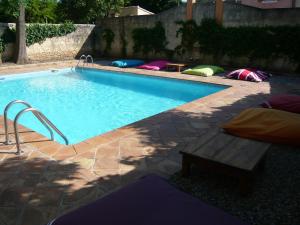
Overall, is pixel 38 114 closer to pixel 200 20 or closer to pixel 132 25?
pixel 200 20

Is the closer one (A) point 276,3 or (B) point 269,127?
(B) point 269,127

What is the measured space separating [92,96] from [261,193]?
701 cm

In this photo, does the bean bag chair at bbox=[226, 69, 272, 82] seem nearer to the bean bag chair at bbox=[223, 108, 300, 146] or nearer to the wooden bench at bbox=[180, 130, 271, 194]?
the bean bag chair at bbox=[223, 108, 300, 146]

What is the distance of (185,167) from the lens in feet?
10.8

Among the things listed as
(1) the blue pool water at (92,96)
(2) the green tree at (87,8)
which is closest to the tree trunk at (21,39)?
(1) the blue pool water at (92,96)

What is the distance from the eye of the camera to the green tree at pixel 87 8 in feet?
60.8

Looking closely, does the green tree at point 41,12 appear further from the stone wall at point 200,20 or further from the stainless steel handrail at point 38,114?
the stainless steel handrail at point 38,114

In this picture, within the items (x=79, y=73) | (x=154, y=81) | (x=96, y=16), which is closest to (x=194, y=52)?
(x=154, y=81)

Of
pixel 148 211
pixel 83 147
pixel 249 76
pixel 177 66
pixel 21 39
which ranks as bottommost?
pixel 83 147

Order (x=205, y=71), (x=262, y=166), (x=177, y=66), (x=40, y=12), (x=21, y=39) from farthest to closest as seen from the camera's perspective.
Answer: (x=40, y=12) < (x=21, y=39) < (x=177, y=66) < (x=205, y=71) < (x=262, y=166)

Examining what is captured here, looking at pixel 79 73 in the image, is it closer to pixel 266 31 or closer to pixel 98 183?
pixel 266 31

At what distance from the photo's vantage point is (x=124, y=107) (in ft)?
26.2

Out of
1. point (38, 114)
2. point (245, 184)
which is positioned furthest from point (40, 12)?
point (245, 184)

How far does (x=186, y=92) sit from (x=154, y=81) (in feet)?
5.65
